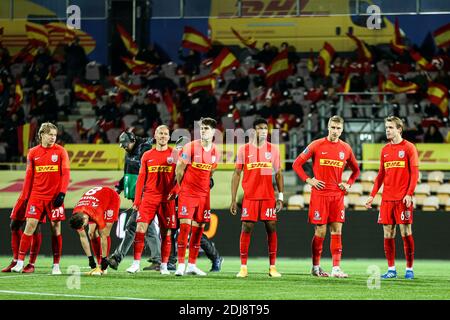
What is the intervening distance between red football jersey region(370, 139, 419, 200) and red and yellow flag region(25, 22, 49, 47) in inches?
645

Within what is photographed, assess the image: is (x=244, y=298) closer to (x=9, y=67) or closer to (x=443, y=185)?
(x=443, y=185)

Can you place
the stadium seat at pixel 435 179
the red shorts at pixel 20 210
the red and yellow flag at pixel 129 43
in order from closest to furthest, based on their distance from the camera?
the red shorts at pixel 20 210
the stadium seat at pixel 435 179
the red and yellow flag at pixel 129 43

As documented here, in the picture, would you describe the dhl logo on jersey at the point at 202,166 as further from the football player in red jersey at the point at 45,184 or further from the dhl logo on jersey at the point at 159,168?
the football player in red jersey at the point at 45,184

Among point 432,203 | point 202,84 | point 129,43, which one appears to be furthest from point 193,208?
point 129,43

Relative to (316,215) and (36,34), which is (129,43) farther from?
(316,215)

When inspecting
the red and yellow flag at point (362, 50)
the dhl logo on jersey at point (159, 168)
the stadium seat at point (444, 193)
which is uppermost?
the red and yellow flag at point (362, 50)

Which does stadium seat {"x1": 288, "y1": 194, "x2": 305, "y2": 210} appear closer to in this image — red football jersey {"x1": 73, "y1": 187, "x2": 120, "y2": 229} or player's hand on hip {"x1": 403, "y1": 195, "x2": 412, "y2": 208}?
player's hand on hip {"x1": 403, "y1": 195, "x2": 412, "y2": 208}

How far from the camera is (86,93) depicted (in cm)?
2686

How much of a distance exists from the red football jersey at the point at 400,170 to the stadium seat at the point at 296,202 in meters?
7.47

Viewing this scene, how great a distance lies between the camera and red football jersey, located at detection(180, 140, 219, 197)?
13.3 metres

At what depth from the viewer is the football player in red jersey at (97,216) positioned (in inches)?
512

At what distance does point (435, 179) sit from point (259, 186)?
9.19 meters

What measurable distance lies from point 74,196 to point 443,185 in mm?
8183

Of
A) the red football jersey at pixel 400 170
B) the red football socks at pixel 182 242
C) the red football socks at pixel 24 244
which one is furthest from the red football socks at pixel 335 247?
the red football socks at pixel 24 244
